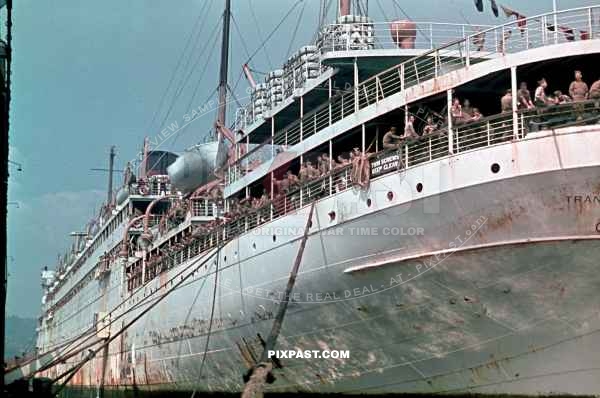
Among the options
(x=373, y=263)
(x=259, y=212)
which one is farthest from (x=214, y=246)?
(x=373, y=263)

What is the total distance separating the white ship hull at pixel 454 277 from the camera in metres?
13.6

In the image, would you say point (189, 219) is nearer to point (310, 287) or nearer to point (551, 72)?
point (310, 287)

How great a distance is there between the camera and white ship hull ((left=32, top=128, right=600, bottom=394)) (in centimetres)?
1360

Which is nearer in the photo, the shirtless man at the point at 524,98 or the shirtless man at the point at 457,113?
the shirtless man at the point at 524,98

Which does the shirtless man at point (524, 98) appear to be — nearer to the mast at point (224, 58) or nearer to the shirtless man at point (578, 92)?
the shirtless man at point (578, 92)

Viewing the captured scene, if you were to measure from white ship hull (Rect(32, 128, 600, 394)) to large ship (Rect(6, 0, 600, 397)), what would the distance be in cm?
3

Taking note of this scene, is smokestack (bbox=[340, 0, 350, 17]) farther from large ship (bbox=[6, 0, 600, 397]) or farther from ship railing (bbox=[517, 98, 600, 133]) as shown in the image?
ship railing (bbox=[517, 98, 600, 133])

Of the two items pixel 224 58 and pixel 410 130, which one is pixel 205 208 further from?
pixel 410 130

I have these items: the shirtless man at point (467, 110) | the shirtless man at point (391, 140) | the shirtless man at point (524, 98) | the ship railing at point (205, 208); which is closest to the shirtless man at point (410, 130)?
the shirtless man at point (391, 140)

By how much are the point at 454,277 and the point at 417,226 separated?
1051 mm

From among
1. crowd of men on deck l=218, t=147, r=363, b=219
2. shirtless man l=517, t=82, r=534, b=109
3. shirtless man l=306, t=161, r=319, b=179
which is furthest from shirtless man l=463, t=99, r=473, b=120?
shirtless man l=306, t=161, r=319, b=179

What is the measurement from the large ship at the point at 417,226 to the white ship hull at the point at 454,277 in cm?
3

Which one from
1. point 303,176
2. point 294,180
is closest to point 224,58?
point 294,180

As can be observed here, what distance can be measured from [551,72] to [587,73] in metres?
0.63
